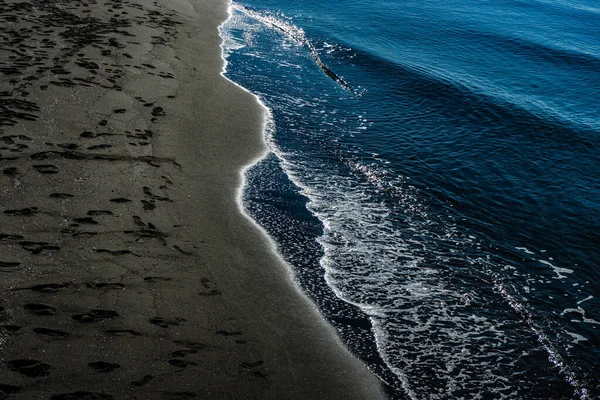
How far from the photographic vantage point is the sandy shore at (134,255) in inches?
262

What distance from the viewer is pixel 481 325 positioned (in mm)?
8859

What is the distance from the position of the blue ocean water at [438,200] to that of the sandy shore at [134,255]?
79cm

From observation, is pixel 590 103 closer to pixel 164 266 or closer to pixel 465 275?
pixel 465 275

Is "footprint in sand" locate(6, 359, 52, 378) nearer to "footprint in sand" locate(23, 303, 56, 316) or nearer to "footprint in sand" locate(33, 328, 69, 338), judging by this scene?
"footprint in sand" locate(33, 328, 69, 338)

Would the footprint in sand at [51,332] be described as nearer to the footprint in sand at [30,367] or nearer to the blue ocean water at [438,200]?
the footprint in sand at [30,367]

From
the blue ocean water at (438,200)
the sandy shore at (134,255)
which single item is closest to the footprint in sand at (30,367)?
the sandy shore at (134,255)

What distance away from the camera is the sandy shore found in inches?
262

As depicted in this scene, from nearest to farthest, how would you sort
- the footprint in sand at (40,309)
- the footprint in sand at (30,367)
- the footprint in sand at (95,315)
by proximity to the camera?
the footprint in sand at (30,367) → the footprint in sand at (40,309) → the footprint in sand at (95,315)

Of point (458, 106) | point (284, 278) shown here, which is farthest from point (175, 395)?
point (458, 106)

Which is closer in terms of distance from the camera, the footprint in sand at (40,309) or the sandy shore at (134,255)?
the sandy shore at (134,255)

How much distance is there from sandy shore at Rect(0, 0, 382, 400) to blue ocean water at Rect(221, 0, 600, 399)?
788 millimetres

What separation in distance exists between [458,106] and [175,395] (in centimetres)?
1601

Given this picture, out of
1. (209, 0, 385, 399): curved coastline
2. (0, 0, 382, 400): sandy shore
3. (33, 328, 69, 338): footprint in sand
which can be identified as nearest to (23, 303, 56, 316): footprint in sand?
(0, 0, 382, 400): sandy shore

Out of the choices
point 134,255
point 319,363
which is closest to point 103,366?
point 134,255
